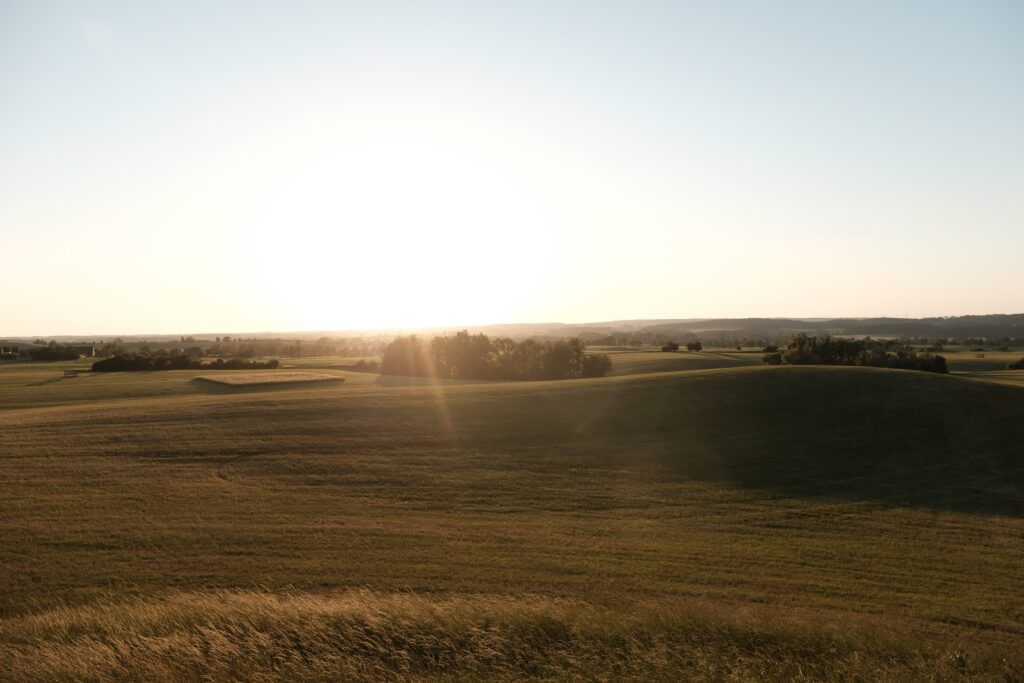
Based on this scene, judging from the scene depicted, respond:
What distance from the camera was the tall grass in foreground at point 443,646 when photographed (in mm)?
11266

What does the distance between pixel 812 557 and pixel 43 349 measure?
132 metres

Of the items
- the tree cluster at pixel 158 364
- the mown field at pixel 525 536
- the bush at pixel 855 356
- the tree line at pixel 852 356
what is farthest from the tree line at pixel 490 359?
the mown field at pixel 525 536

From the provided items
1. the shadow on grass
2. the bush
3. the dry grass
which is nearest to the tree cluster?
the dry grass

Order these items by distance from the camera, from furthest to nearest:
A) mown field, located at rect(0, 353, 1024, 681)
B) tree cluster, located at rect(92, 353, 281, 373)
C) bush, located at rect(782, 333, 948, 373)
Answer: tree cluster, located at rect(92, 353, 281, 373), bush, located at rect(782, 333, 948, 373), mown field, located at rect(0, 353, 1024, 681)

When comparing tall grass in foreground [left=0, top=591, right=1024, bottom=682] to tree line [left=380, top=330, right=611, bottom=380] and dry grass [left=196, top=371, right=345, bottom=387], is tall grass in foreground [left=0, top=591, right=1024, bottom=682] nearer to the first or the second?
dry grass [left=196, top=371, right=345, bottom=387]

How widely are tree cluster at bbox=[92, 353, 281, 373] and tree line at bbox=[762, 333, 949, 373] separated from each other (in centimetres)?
7195

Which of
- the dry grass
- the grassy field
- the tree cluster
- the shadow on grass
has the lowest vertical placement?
the shadow on grass

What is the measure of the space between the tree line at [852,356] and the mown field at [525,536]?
35461 mm

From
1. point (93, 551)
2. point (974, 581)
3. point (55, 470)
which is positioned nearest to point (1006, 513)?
point (974, 581)

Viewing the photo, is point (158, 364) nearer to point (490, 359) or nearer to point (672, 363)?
point (490, 359)

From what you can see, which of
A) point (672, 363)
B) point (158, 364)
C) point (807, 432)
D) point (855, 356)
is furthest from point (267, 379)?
point (855, 356)

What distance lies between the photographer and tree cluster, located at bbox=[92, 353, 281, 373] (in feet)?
289

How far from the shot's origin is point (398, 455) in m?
34.8

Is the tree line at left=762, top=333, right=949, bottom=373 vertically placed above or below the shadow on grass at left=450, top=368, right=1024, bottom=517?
above
